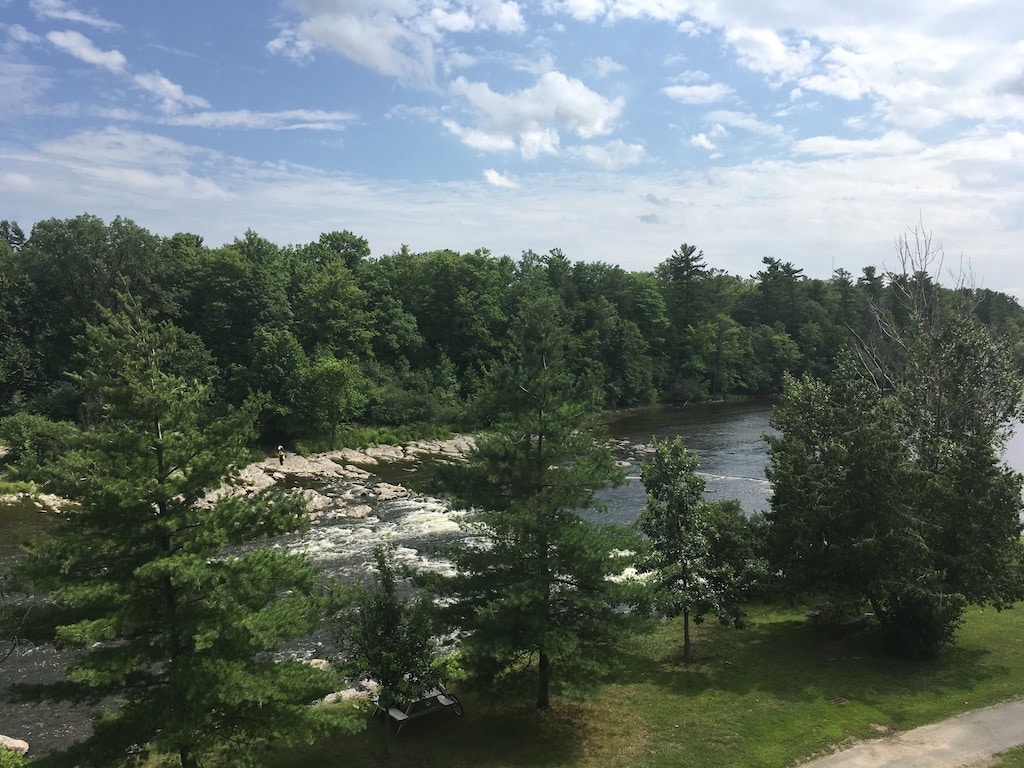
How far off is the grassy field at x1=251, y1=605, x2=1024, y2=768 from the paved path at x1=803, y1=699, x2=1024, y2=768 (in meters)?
0.35

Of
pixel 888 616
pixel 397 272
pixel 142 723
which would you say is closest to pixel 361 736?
pixel 142 723

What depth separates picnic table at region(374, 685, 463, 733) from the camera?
15.2 meters

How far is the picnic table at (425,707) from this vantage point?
1522 centimetres

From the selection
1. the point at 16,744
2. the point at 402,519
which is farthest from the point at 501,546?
the point at 402,519

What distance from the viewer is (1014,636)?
20.5 meters

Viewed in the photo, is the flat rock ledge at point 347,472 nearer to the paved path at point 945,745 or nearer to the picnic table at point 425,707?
the picnic table at point 425,707

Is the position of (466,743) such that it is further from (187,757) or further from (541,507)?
(187,757)

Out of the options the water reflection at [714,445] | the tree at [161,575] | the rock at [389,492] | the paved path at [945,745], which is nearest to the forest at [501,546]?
the tree at [161,575]

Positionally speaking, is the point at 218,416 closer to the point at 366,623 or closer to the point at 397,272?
the point at 366,623

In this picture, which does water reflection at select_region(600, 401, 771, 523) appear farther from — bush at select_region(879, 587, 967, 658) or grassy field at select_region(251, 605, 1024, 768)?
grassy field at select_region(251, 605, 1024, 768)

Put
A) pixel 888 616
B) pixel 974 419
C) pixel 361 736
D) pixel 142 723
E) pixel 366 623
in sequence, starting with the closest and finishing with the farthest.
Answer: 1. pixel 142 723
2. pixel 366 623
3. pixel 361 736
4. pixel 888 616
5. pixel 974 419

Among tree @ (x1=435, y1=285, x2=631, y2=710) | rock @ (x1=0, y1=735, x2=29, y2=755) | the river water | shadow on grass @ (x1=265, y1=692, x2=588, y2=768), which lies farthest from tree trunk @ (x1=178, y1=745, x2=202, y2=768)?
rock @ (x1=0, y1=735, x2=29, y2=755)

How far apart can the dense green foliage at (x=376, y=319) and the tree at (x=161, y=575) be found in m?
5.54

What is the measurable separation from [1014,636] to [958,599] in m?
5.34
